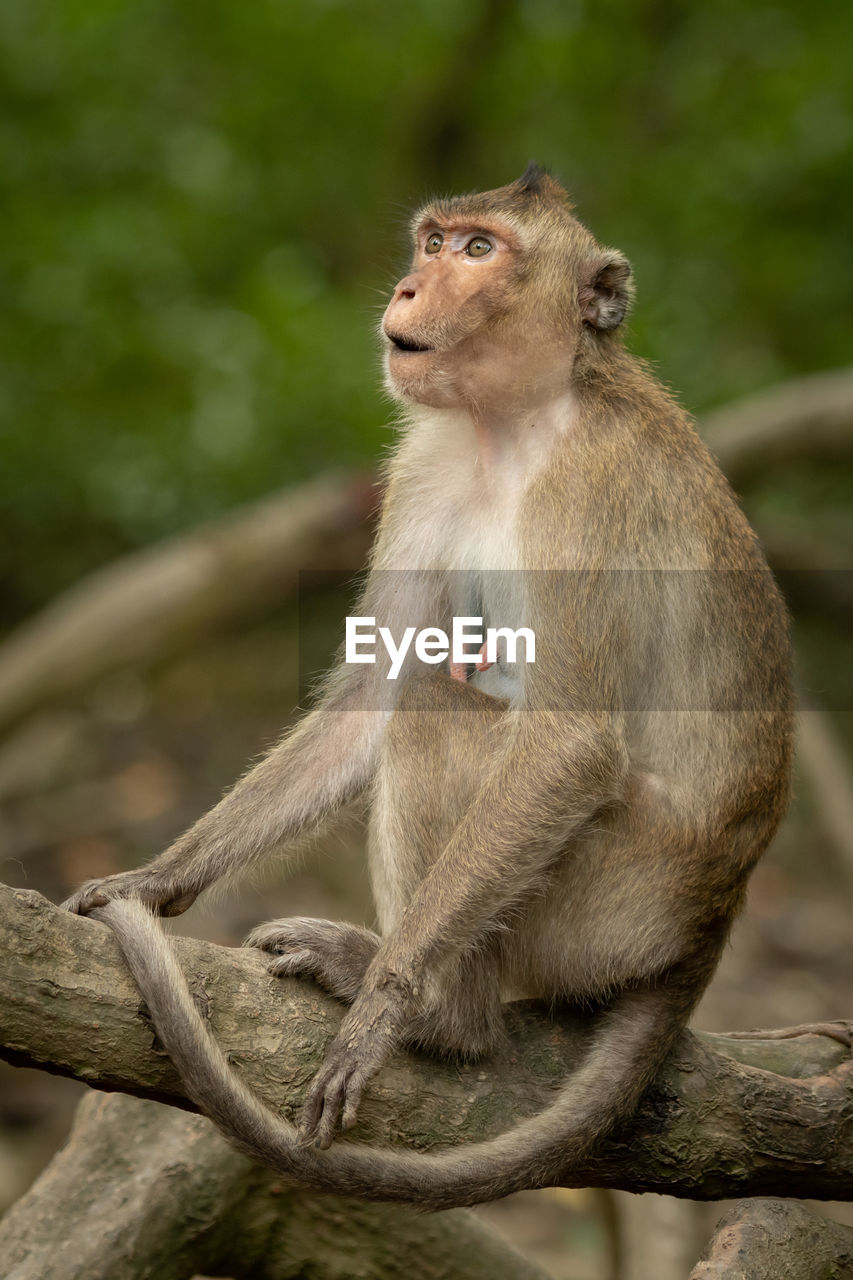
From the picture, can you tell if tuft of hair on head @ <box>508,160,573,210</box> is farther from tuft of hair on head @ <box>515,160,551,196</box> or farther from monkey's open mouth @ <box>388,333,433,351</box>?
monkey's open mouth @ <box>388,333,433,351</box>

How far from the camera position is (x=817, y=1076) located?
372 cm

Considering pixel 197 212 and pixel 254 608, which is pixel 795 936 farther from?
pixel 197 212

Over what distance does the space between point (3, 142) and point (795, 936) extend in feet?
27.0

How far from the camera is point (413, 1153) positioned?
3.15 m

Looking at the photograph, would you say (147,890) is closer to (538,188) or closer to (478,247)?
(478,247)

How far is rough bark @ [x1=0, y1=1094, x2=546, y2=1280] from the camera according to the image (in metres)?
3.91

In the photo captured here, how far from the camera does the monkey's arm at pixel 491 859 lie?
3.21 m

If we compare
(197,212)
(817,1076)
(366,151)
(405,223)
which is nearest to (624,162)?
(366,151)

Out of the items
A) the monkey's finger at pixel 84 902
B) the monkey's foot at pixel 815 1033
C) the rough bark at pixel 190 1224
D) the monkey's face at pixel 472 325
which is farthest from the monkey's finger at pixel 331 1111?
the monkey's face at pixel 472 325

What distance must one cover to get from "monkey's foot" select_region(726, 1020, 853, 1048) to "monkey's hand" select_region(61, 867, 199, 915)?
1.69m

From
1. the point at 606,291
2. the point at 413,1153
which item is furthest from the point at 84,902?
the point at 606,291

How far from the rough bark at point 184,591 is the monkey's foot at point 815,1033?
208 inches

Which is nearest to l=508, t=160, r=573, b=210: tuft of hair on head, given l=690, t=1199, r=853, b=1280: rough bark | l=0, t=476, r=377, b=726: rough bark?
l=690, t=1199, r=853, b=1280: rough bark

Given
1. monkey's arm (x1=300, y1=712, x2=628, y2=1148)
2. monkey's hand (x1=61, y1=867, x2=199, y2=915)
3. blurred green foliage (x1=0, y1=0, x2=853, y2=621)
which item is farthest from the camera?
blurred green foliage (x1=0, y1=0, x2=853, y2=621)
